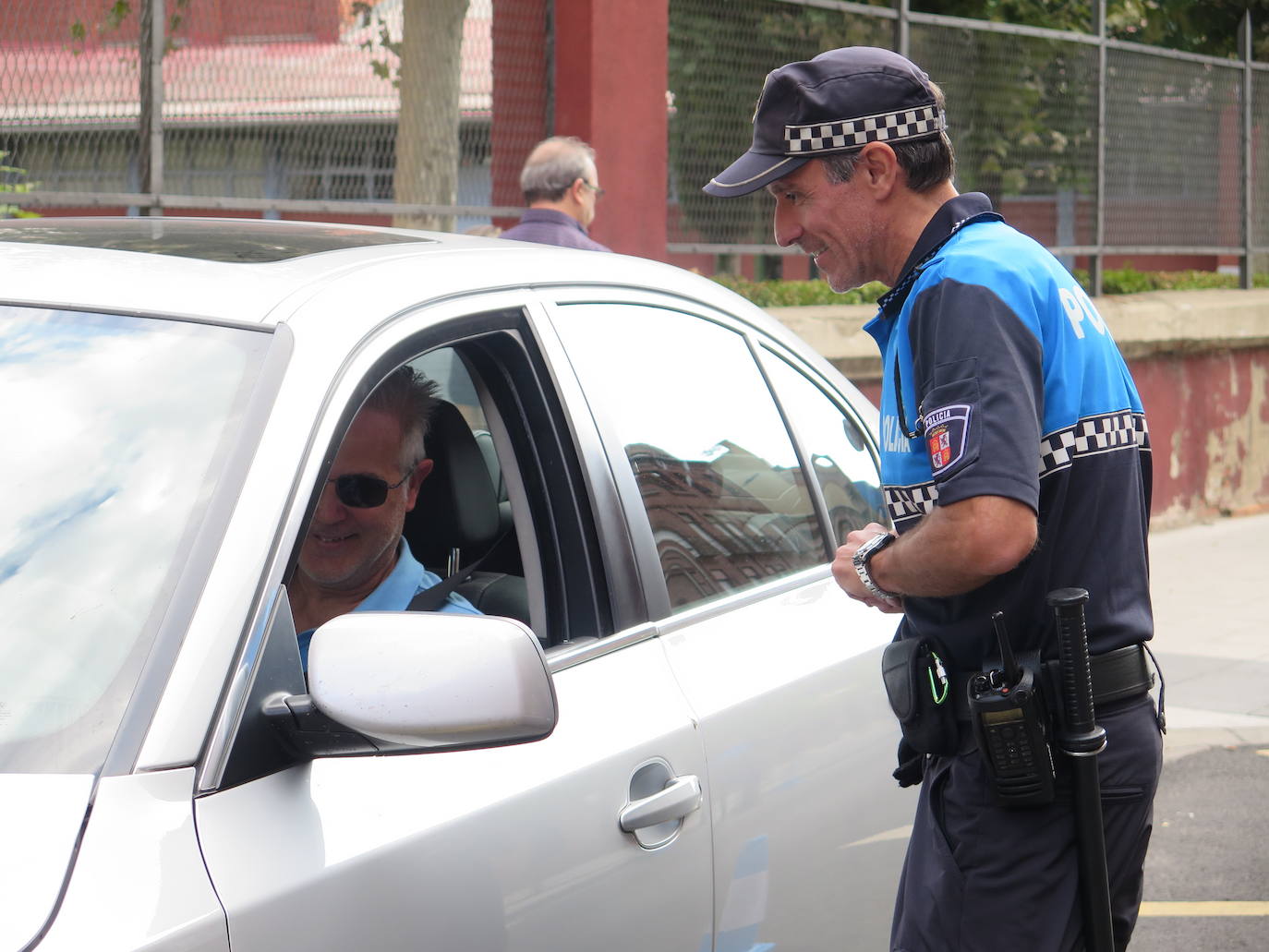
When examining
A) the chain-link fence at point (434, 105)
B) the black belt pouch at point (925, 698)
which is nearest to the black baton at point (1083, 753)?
the black belt pouch at point (925, 698)

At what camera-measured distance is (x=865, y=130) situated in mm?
2373

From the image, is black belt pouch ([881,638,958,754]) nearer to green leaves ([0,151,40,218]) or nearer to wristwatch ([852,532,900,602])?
wristwatch ([852,532,900,602])

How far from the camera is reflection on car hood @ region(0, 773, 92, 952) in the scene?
1505mm

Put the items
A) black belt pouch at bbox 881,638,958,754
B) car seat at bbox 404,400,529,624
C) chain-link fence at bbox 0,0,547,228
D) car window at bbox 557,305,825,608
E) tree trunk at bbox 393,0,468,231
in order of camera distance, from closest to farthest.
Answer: black belt pouch at bbox 881,638,958,754 < car window at bbox 557,305,825,608 < car seat at bbox 404,400,529,624 < chain-link fence at bbox 0,0,547,228 < tree trunk at bbox 393,0,468,231

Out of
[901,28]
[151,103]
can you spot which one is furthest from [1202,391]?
[151,103]

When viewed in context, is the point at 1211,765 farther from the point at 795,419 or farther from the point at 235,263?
the point at 235,263

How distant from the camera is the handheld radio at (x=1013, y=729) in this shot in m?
2.17

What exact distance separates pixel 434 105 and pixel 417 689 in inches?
245

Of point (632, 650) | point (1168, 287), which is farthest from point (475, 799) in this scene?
point (1168, 287)

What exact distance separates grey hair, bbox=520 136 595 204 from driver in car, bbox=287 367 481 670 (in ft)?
12.6

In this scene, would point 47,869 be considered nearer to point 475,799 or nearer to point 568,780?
point 475,799

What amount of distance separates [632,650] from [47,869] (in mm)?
1091

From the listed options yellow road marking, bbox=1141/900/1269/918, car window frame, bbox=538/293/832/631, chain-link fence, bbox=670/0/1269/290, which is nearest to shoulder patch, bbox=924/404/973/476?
car window frame, bbox=538/293/832/631

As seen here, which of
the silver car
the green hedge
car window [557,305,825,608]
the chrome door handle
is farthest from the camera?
the green hedge
